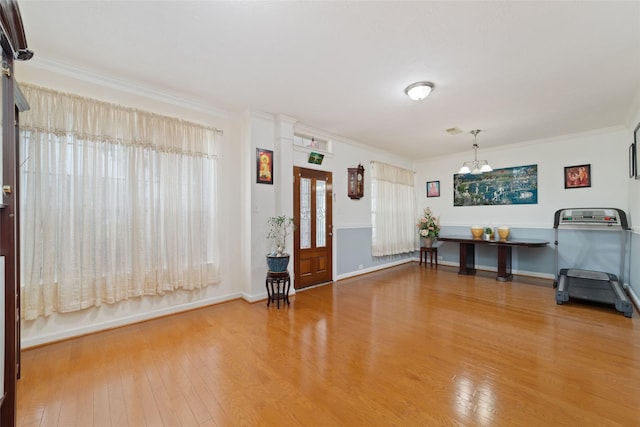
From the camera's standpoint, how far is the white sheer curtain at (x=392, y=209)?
6.18 m

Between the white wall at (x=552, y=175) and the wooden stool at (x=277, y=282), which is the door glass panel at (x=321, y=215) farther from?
the white wall at (x=552, y=175)

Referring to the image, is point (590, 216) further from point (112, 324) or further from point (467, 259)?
point (112, 324)

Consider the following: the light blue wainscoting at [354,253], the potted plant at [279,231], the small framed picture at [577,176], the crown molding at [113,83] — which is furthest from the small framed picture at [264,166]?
the small framed picture at [577,176]

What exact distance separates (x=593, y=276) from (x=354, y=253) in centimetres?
385

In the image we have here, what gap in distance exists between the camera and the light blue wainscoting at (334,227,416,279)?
546 centimetres

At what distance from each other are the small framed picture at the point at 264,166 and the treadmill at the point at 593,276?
15.0 feet

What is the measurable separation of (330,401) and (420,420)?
0.59m

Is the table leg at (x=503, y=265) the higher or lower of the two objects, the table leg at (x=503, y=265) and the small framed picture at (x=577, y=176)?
the lower

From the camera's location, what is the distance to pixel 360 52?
102 inches

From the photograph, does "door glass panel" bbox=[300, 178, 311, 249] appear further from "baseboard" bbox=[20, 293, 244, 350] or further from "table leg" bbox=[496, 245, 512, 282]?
"table leg" bbox=[496, 245, 512, 282]

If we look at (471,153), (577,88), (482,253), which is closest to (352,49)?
(577,88)

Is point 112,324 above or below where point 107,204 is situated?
below

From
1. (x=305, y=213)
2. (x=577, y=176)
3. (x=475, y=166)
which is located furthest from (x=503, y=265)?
(x=305, y=213)

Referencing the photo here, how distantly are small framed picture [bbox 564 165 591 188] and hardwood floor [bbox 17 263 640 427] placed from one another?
8.83 feet
